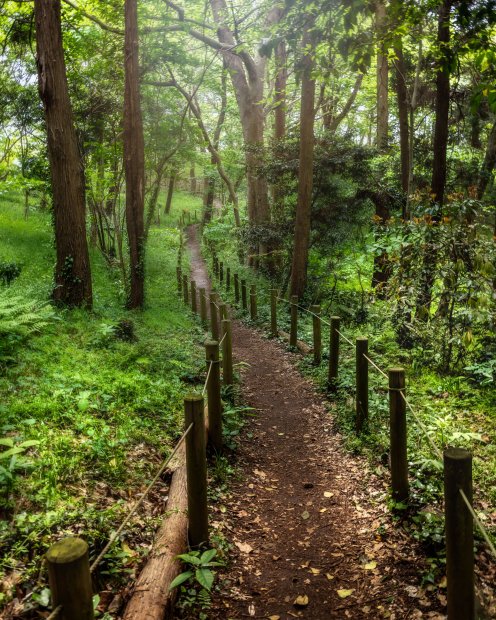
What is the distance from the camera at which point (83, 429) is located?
488 cm

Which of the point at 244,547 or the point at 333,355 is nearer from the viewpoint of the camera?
the point at 244,547

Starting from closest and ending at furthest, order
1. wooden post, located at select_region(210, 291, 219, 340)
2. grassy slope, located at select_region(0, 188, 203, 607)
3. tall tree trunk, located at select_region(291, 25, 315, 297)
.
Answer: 1. grassy slope, located at select_region(0, 188, 203, 607)
2. wooden post, located at select_region(210, 291, 219, 340)
3. tall tree trunk, located at select_region(291, 25, 315, 297)

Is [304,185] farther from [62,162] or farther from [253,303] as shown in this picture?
[62,162]

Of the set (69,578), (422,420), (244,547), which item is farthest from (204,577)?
(422,420)

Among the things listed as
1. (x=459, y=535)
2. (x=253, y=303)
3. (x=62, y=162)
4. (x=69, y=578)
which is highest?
(x=62, y=162)

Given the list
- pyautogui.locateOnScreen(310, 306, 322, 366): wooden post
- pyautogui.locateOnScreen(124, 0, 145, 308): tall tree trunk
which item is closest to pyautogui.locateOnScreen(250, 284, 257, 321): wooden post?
pyautogui.locateOnScreen(124, 0, 145, 308): tall tree trunk

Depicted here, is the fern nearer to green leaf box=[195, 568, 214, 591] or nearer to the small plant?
the small plant

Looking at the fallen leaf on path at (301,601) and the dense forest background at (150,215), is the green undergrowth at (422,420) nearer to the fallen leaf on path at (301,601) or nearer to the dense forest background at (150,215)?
the dense forest background at (150,215)

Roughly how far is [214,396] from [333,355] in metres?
2.67

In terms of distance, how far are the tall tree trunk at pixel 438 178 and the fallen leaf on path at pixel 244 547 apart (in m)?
4.74

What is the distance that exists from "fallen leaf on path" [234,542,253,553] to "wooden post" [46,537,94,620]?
2.40 m

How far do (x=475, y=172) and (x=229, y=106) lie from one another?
18.4m

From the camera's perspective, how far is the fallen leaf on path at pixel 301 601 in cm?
346

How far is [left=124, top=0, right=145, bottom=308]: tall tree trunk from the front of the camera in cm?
1206
